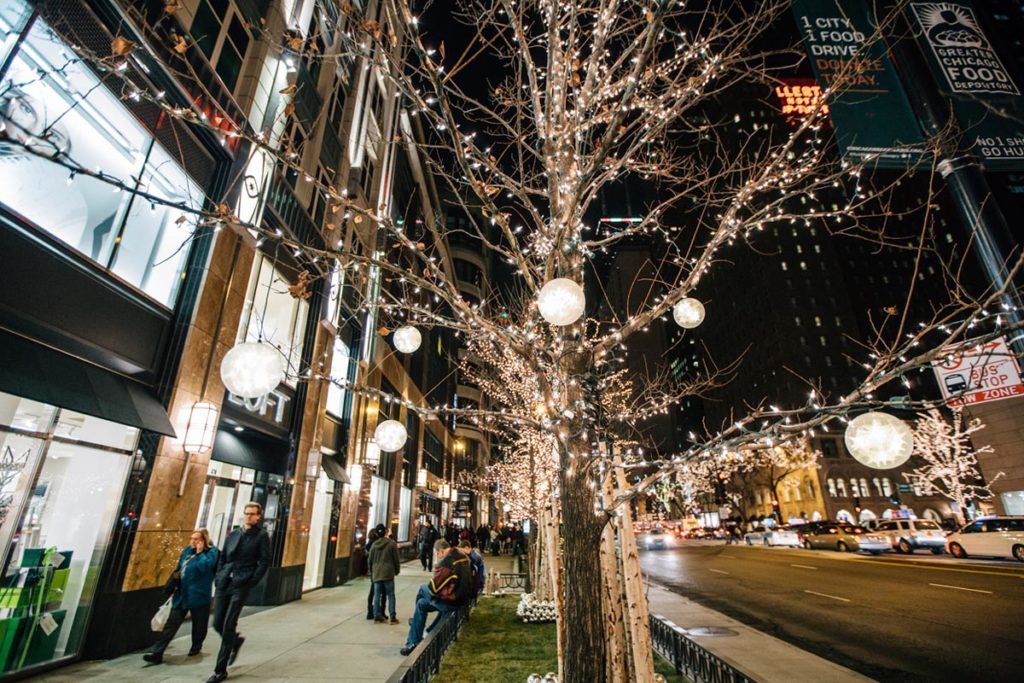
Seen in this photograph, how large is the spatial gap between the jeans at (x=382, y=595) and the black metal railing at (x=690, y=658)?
5.28 metres

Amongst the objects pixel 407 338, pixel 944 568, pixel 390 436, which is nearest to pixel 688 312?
pixel 407 338

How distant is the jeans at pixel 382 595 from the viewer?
1050cm

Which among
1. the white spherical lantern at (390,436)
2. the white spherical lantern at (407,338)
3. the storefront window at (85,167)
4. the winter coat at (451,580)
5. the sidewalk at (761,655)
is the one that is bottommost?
the sidewalk at (761,655)

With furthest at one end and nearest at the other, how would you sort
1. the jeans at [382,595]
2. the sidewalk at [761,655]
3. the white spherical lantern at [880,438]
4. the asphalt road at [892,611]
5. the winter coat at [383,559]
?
the jeans at [382,595] → the winter coat at [383,559] → the asphalt road at [892,611] → the sidewalk at [761,655] → the white spherical lantern at [880,438]

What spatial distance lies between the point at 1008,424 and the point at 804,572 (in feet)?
69.2

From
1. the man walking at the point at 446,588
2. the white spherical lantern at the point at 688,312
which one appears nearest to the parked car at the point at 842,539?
the man walking at the point at 446,588

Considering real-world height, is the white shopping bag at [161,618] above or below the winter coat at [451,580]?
below

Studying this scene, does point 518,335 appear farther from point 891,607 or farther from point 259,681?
point 891,607

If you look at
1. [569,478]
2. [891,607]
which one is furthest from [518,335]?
[891,607]

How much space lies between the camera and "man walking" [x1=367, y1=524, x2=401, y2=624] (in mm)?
10102

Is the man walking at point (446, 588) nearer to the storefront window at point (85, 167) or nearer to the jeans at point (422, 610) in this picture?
the jeans at point (422, 610)

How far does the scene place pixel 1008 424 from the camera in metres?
30.3

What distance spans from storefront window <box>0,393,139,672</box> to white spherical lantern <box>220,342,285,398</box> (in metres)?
3.51

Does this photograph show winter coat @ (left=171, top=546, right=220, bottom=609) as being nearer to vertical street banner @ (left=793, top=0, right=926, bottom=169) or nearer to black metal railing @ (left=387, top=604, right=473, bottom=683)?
black metal railing @ (left=387, top=604, right=473, bottom=683)
